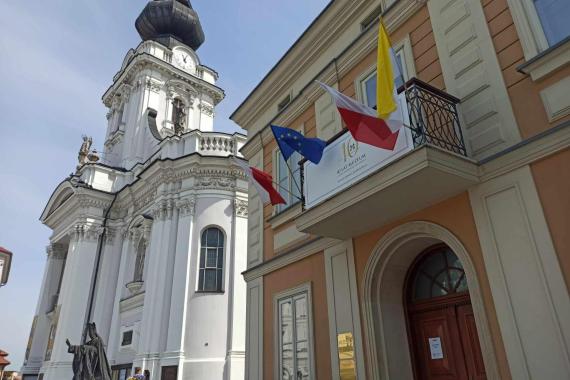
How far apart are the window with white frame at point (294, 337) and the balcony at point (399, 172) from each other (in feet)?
7.23

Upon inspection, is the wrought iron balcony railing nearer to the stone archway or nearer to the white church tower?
the stone archway

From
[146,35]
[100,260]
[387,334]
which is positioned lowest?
[387,334]

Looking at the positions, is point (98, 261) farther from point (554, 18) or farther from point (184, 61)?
point (554, 18)

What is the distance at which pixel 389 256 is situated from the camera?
7746 millimetres

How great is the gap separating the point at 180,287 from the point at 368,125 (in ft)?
49.5

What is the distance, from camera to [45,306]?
27047 millimetres

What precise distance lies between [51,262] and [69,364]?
8.47 metres

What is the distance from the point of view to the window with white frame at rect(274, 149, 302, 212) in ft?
35.3

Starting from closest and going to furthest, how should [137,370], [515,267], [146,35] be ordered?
[515,267]
[137,370]
[146,35]

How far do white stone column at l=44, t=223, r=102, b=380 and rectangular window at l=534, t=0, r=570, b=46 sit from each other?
23266 millimetres

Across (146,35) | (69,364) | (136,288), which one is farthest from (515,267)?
(146,35)

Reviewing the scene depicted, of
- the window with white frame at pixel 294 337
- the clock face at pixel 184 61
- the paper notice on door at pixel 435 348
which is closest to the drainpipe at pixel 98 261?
the clock face at pixel 184 61

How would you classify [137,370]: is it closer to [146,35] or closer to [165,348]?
[165,348]

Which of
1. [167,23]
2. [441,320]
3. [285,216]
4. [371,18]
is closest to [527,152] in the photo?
[441,320]
